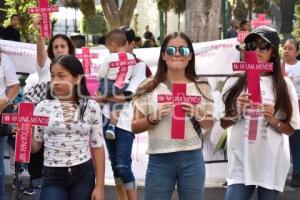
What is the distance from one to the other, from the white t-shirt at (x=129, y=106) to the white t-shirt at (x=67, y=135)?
156cm

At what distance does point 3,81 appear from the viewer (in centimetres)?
555

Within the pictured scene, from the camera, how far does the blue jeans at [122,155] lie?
5672 millimetres

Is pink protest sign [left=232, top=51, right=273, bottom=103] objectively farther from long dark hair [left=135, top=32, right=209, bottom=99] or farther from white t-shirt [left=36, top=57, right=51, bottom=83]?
white t-shirt [left=36, top=57, right=51, bottom=83]

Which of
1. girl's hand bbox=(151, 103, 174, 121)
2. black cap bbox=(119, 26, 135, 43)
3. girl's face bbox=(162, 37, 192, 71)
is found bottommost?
girl's hand bbox=(151, 103, 174, 121)

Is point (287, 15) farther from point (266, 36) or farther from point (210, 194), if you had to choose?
point (266, 36)

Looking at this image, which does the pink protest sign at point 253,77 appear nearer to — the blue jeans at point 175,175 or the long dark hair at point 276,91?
the long dark hair at point 276,91

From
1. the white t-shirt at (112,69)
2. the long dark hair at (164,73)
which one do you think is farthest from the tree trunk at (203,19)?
the long dark hair at (164,73)

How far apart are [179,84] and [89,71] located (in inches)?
127

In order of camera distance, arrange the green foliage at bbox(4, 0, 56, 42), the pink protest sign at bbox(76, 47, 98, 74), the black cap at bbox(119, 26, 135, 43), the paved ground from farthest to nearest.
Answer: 1. the green foliage at bbox(4, 0, 56, 42)
2. the pink protest sign at bbox(76, 47, 98, 74)
3. the paved ground
4. the black cap at bbox(119, 26, 135, 43)

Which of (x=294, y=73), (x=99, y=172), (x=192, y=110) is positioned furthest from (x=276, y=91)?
(x=294, y=73)

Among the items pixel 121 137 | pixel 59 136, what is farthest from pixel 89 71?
pixel 59 136

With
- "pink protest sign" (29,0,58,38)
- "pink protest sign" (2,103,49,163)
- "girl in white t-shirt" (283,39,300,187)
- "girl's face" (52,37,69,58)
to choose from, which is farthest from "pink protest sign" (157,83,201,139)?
"girl in white t-shirt" (283,39,300,187)

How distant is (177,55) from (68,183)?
3.46ft

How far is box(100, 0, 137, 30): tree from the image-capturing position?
16891 millimetres
